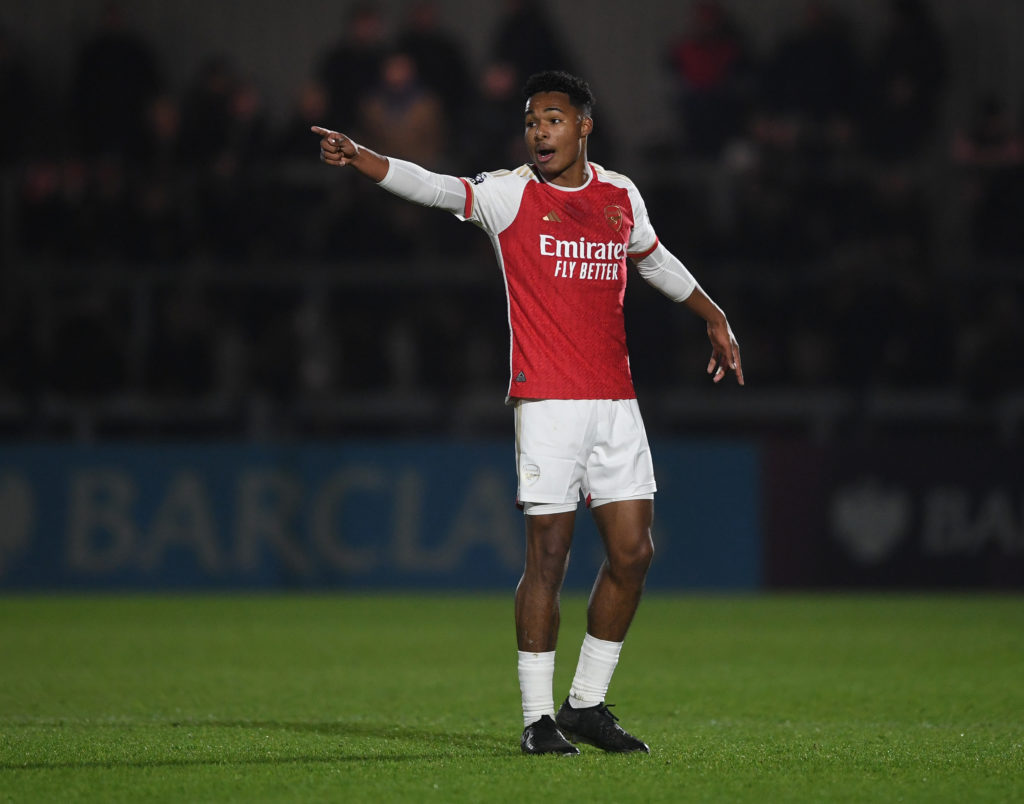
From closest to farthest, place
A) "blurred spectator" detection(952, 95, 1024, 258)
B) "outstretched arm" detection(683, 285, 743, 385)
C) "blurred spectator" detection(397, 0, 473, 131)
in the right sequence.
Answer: "outstretched arm" detection(683, 285, 743, 385), "blurred spectator" detection(952, 95, 1024, 258), "blurred spectator" detection(397, 0, 473, 131)

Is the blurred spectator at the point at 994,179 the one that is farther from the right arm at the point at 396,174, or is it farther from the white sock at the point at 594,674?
the right arm at the point at 396,174

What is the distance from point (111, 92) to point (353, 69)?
237 cm

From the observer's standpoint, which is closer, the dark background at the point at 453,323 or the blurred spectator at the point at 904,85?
the dark background at the point at 453,323

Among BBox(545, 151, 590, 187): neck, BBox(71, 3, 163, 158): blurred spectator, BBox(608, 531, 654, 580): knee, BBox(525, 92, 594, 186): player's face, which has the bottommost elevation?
BBox(608, 531, 654, 580): knee

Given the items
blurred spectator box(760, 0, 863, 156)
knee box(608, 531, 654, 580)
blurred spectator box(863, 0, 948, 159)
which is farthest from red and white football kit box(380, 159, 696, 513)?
blurred spectator box(863, 0, 948, 159)

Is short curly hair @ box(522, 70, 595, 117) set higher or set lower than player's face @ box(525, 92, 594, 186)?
higher

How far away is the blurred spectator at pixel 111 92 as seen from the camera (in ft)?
49.0

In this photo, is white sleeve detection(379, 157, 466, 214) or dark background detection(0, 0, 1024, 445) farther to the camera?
dark background detection(0, 0, 1024, 445)

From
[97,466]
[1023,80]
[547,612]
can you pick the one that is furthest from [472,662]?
[1023,80]

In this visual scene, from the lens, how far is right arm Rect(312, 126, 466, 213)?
16.5 feet

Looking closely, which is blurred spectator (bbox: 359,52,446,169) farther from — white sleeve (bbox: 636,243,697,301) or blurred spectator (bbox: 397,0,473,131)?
white sleeve (bbox: 636,243,697,301)

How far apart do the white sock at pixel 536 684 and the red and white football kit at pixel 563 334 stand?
504 millimetres

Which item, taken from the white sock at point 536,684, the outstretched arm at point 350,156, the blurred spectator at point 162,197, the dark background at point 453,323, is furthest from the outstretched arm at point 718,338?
the blurred spectator at point 162,197

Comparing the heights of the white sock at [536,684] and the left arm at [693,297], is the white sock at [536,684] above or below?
below
